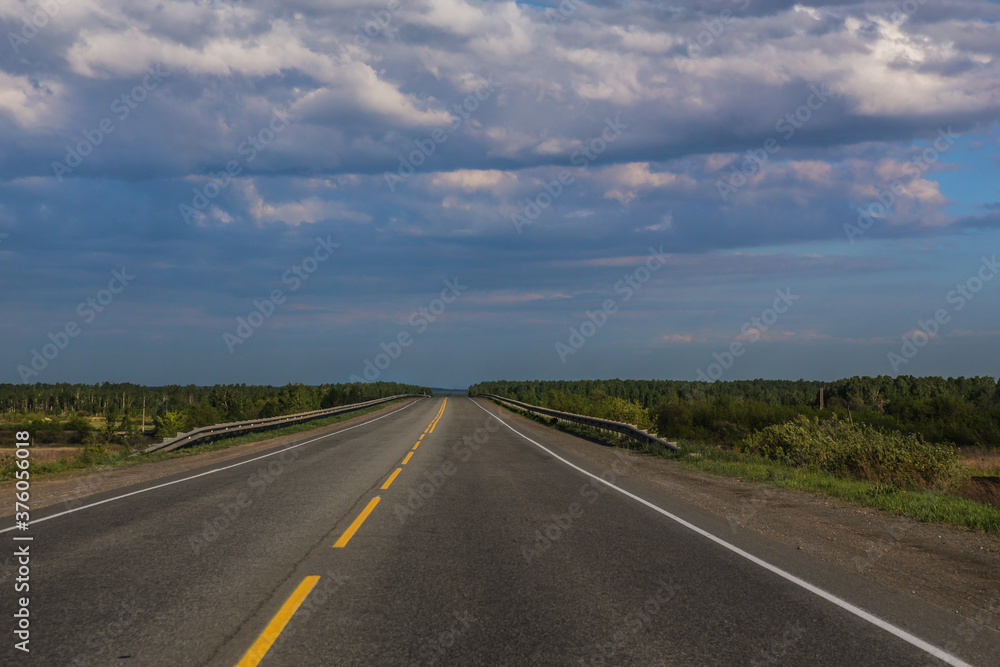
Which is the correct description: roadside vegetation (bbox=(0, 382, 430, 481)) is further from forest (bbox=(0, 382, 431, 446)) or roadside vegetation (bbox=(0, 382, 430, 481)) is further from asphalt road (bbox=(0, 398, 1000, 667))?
asphalt road (bbox=(0, 398, 1000, 667))

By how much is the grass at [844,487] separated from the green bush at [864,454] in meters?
0.61

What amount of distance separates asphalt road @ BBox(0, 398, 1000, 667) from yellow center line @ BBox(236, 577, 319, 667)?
16mm

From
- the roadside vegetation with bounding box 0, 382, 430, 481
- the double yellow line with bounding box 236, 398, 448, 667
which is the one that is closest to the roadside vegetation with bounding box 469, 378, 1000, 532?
the double yellow line with bounding box 236, 398, 448, 667

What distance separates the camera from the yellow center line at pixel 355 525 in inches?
301

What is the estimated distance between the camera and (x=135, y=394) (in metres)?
173

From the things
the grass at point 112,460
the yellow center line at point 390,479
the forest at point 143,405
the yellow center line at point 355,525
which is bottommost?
the forest at point 143,405

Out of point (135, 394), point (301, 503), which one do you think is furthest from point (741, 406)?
point (135, 394)

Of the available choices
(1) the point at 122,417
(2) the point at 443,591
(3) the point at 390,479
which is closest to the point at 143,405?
(1) the point at 122,417

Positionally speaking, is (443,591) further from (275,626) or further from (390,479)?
(390,479)

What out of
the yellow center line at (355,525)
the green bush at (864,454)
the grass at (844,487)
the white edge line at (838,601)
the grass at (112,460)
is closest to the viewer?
the white edge line at (838,601)

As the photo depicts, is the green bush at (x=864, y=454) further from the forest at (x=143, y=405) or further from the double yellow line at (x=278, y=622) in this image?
the forest at (x=143, y=405)

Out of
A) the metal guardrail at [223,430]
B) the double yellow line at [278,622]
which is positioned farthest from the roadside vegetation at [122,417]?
the double yellow line at [278,622]

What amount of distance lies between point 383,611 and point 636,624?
6.66 feet

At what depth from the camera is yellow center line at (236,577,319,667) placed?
14.0 feet
